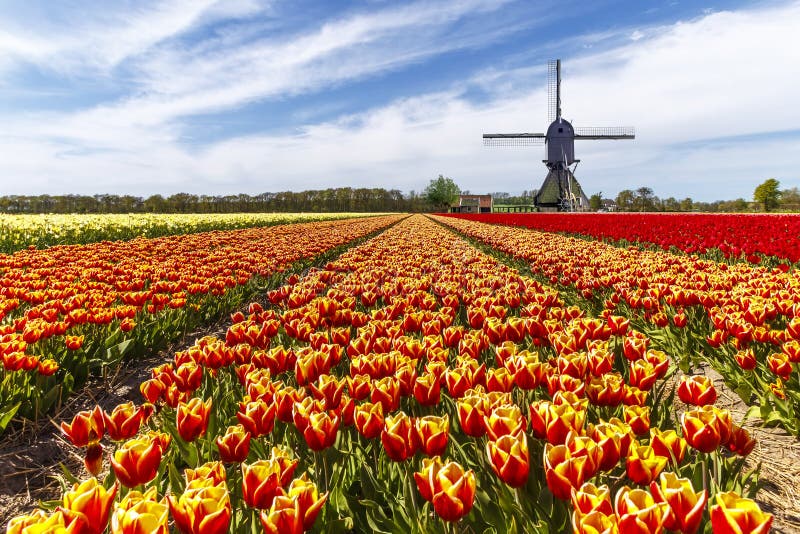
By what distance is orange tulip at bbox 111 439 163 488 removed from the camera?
1.63 meters

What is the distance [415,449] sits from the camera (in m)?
1.83

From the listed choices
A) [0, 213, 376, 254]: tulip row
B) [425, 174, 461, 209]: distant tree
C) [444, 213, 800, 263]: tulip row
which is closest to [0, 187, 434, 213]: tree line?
[425, 174, 461, 209]: distant tree

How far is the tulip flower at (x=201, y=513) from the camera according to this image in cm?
129

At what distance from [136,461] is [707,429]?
212 cm

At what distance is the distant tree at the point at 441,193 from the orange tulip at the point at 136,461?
365 feet

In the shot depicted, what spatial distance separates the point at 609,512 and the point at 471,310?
2.93m

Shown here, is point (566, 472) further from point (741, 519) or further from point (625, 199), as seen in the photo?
point (625, 199)

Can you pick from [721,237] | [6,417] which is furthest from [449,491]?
[721,237]

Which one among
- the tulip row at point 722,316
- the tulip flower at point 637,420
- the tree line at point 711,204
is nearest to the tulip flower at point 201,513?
the tulip flower at point 637,420

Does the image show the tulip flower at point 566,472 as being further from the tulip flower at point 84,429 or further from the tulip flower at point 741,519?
the tulip flower at point 84,429

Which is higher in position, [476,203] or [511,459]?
[476,203]

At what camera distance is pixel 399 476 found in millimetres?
2084

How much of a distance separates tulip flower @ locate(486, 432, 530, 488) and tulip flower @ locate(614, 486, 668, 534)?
35 centimetres

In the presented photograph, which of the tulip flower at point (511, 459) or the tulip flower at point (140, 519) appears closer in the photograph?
the tulip flower at point (140, 519)
